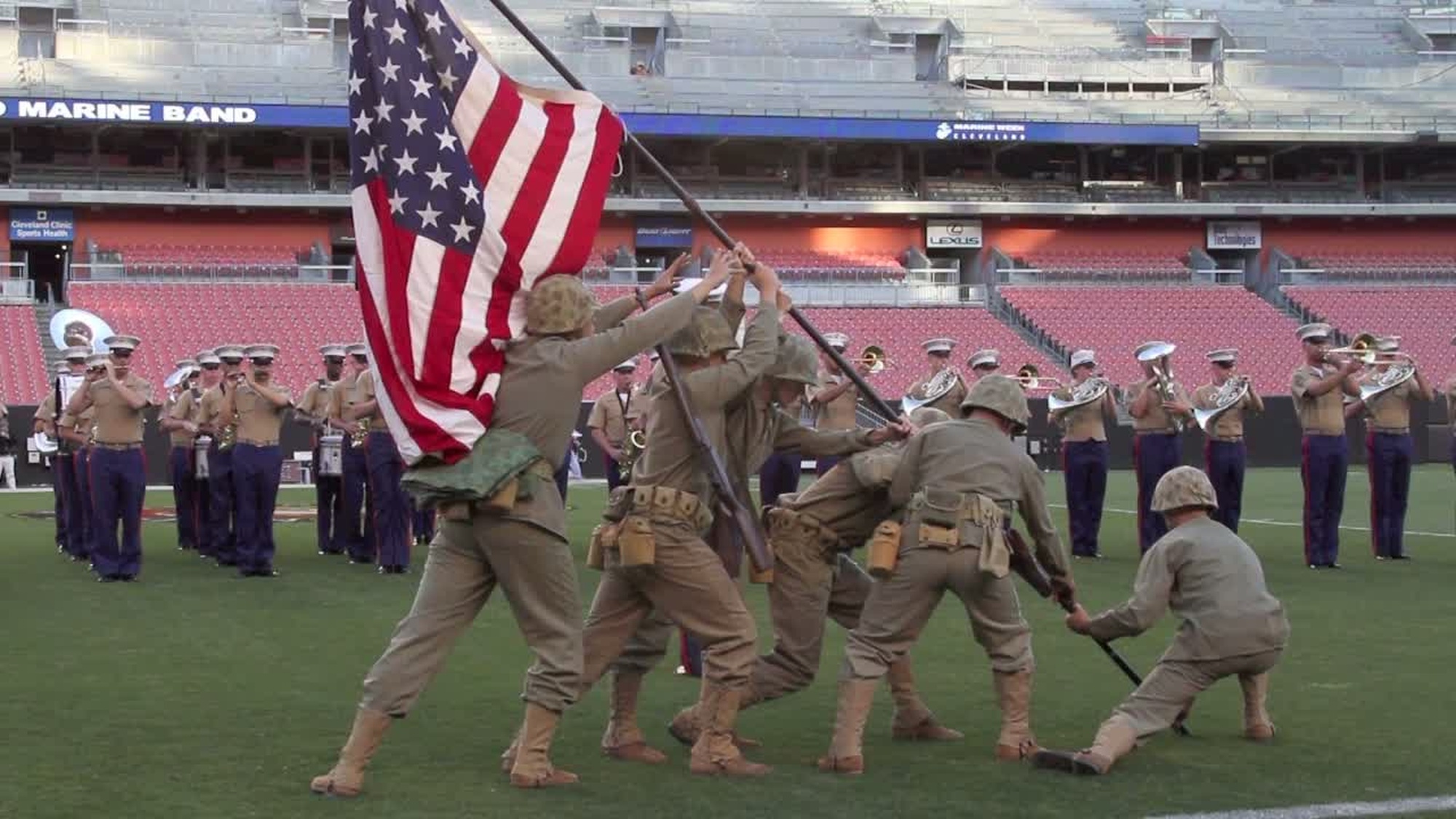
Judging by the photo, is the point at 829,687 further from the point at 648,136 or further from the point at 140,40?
the point at 140,40

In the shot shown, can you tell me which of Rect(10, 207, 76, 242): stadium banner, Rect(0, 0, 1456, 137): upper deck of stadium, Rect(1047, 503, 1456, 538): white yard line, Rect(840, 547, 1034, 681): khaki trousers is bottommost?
Rect(1047, 503, 1456, 538): white yard line

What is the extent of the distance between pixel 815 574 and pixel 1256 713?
187cm

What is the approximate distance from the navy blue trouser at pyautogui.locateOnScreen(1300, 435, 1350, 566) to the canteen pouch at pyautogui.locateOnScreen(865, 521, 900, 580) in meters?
9.37

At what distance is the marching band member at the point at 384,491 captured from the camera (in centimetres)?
1573

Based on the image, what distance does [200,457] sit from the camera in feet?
57.7

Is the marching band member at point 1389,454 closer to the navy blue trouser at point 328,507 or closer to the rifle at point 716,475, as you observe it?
the navy blue trouser at point 328,507

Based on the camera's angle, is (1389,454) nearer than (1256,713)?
No

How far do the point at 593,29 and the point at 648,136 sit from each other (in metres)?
6.00

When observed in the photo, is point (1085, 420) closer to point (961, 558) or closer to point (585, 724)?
point (585, 724)

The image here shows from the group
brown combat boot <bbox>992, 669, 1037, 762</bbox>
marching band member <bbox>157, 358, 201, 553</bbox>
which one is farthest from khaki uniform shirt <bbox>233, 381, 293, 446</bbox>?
brown combat boot <bbox>992, 669, 1037, 762</bbox>

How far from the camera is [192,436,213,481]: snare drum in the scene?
17.4 meters

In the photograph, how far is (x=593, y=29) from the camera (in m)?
53.6

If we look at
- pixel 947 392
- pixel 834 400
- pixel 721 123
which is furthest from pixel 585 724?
pixel 721 123

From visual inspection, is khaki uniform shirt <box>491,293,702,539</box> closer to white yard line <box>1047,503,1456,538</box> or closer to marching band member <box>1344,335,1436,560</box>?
marching band member <box>1344,335,1436,560</box>
